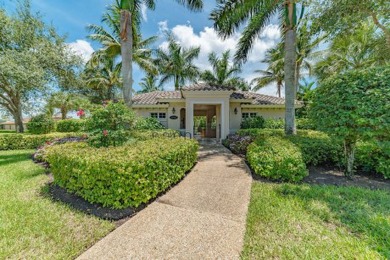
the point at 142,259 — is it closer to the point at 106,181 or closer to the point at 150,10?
the point at 106,181

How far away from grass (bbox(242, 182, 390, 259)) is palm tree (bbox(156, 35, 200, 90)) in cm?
2076

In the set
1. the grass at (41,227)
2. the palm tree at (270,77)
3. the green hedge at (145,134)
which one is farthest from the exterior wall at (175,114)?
the palm tree at (270,77)

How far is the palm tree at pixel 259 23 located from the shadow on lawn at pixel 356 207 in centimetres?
492

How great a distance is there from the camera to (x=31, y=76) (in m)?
10.5

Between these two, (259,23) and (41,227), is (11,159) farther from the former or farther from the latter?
(259,23)

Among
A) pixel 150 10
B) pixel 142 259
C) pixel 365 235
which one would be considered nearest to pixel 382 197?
pixel 365 235

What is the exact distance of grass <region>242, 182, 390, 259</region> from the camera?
282 centimetres

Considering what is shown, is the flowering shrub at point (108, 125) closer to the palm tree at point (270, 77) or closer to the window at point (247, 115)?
the window at point (247, 115)

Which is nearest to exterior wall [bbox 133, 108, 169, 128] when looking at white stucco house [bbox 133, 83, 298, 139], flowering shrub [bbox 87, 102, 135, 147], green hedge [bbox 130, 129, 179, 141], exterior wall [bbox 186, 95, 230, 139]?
white stucco house [bbox 133, 83, 298, 139]

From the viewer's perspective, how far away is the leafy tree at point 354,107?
4961 mm

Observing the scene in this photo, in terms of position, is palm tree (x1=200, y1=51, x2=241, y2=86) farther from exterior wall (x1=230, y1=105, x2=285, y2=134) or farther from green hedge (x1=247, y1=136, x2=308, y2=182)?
green hedge (x1=247, y1=136, x2=308, y2=182)

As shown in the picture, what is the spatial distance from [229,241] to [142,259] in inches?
55.5

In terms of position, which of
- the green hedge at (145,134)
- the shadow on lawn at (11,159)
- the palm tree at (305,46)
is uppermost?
the palm tree at (305,46)

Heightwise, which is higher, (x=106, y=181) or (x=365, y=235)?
(x=106, y=181)
